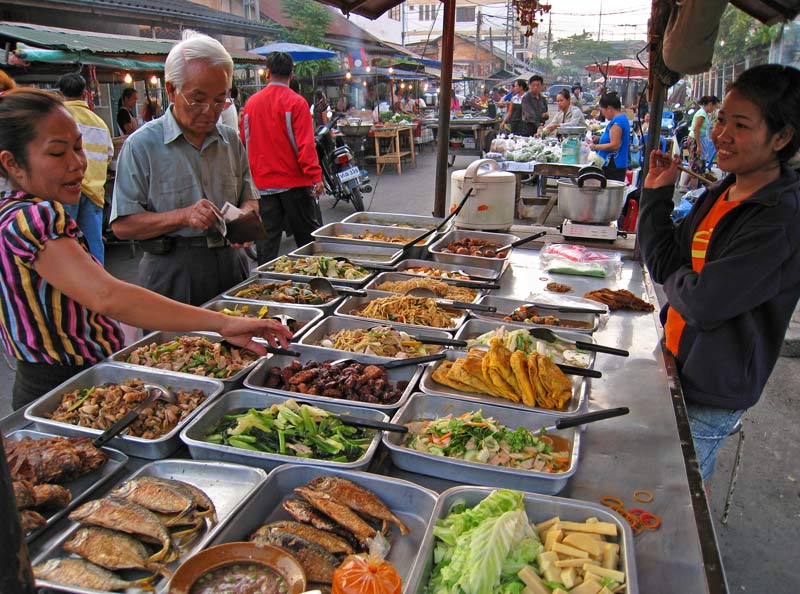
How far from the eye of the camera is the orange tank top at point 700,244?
2148mm

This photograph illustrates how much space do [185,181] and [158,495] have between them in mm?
1776

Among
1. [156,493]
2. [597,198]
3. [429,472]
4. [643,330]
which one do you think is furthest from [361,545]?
[597,198]

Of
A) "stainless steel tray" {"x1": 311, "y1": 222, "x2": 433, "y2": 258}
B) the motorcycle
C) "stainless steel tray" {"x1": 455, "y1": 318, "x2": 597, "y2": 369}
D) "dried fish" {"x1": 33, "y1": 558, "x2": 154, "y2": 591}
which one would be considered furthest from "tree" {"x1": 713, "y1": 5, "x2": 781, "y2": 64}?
"dried fish" {"x1": 33, "y1": 558, "x2": 154, "y2": 591}

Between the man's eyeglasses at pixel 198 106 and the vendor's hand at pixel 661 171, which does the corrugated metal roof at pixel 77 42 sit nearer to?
the man's eyeglasses at pixel 198 106

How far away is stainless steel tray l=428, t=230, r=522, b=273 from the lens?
3.53 metres

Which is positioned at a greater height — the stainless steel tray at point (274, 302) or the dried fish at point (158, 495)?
the stainless steel tray at point (274, 302)

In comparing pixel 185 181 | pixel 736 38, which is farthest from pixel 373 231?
pixel 736 38

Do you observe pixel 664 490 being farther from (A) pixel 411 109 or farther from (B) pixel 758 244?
(A) pixel 411 109

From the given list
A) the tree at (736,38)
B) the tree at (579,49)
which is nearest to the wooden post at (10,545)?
the tree at (736,38)

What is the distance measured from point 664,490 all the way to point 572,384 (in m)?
0.61

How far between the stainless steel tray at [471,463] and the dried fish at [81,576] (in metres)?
0.72

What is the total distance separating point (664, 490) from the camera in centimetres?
161

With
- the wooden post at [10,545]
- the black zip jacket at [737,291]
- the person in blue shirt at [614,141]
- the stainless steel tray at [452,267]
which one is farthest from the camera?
the person in blue shirt at [614,141]

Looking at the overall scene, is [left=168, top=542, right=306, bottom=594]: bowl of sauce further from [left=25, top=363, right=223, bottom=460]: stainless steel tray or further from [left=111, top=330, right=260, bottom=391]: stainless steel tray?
[left=111, top=330, right=260, bottom=391]: stainless steel tray
